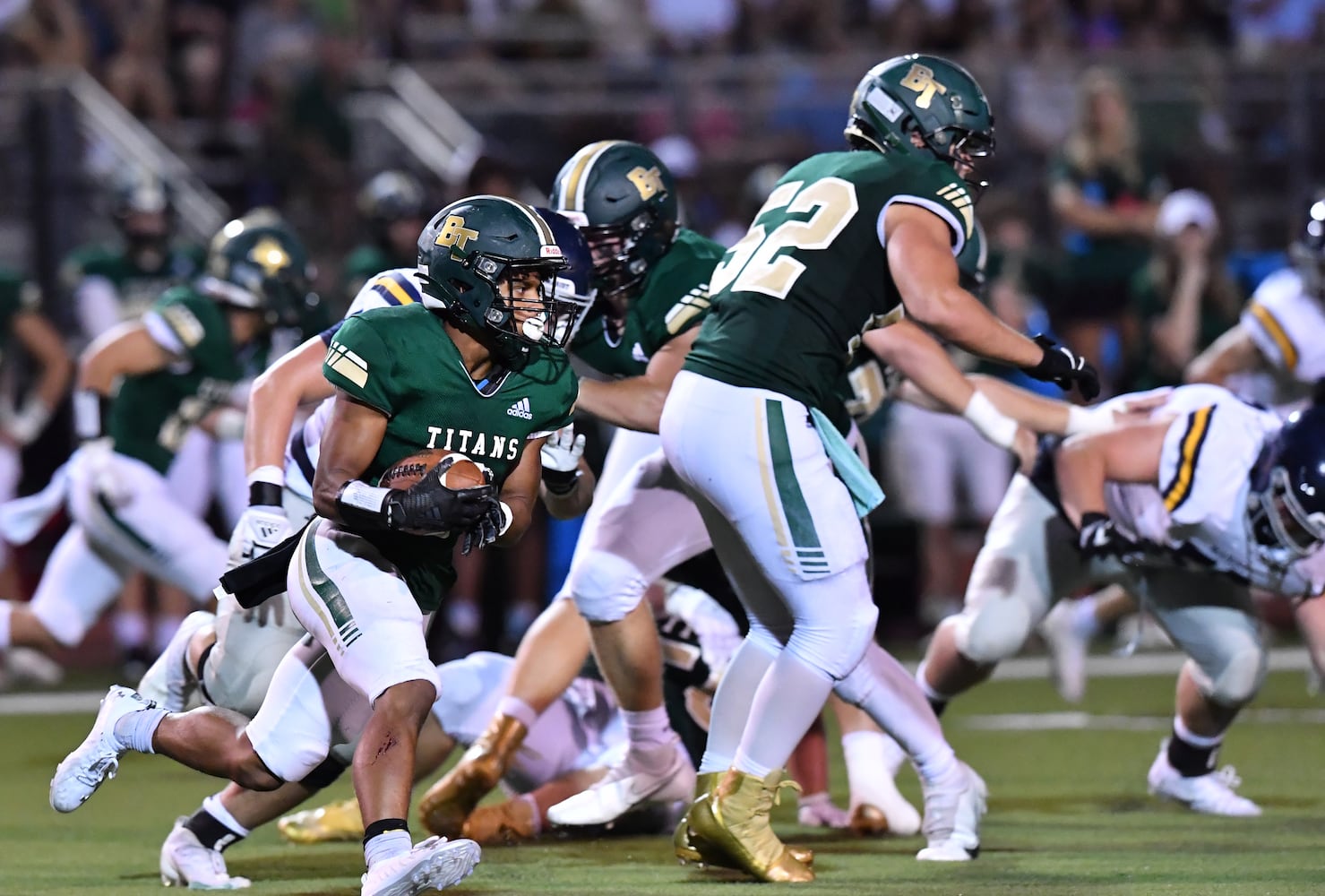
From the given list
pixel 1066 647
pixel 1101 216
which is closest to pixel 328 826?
pixel 1066 647

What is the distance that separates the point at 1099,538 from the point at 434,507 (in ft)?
6.75

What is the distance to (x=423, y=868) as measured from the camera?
Result: 4.27 m

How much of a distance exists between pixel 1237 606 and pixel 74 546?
4.47 meters

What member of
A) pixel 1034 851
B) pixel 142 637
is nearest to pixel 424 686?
pixel 1034 851

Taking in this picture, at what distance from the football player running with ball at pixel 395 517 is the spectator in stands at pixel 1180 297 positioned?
19.9ft

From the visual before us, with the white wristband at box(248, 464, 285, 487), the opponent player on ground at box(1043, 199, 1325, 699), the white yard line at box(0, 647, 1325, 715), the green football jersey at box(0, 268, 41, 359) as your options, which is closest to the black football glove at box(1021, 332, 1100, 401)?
the white wristband at box(248, 464, 285, 487)

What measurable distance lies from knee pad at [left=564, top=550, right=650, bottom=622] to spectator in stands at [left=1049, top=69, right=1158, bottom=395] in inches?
232

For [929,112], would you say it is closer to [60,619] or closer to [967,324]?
[967,324]

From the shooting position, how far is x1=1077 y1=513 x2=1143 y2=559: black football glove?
222 inches

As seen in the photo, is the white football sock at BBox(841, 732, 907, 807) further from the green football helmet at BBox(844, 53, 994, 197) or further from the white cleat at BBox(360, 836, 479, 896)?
the white cleat at BBox(360, 836, 479, 896)

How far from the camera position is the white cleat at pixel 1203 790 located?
608 centimetres

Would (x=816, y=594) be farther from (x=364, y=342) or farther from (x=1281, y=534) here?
(x=1281, y=534)

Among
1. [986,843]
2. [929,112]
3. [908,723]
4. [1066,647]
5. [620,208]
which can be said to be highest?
[929,112]

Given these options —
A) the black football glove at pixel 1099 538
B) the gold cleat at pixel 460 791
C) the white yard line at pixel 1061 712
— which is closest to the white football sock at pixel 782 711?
the gold cleat at pixel 460 791
